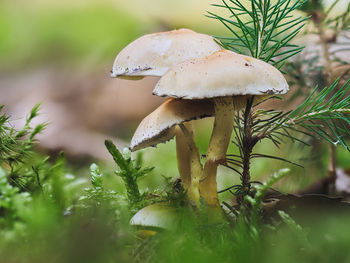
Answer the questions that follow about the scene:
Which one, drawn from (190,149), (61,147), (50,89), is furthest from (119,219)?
(50,89)

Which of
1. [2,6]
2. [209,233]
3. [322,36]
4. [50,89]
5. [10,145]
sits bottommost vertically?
[209,233]

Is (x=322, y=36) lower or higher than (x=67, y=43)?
lower

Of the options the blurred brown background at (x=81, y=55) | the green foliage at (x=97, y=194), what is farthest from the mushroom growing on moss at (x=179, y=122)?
the blurred brown background at (x=81, y=55)

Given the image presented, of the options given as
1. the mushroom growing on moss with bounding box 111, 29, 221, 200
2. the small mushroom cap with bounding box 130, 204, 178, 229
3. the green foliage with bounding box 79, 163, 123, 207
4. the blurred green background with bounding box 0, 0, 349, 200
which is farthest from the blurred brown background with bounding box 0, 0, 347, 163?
the small mushroom cap with bounding box 130, 204, 178, 229

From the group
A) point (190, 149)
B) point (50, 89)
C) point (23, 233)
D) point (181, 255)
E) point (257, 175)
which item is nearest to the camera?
point (181, 255)

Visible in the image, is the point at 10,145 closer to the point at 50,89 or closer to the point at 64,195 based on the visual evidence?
the point at 64,195

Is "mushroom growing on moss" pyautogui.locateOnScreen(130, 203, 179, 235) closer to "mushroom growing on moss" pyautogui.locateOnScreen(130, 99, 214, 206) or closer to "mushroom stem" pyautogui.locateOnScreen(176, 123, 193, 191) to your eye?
"mushroom growing on moss" pyautogui.locateOnScreen(130, 99, 214, 206)
